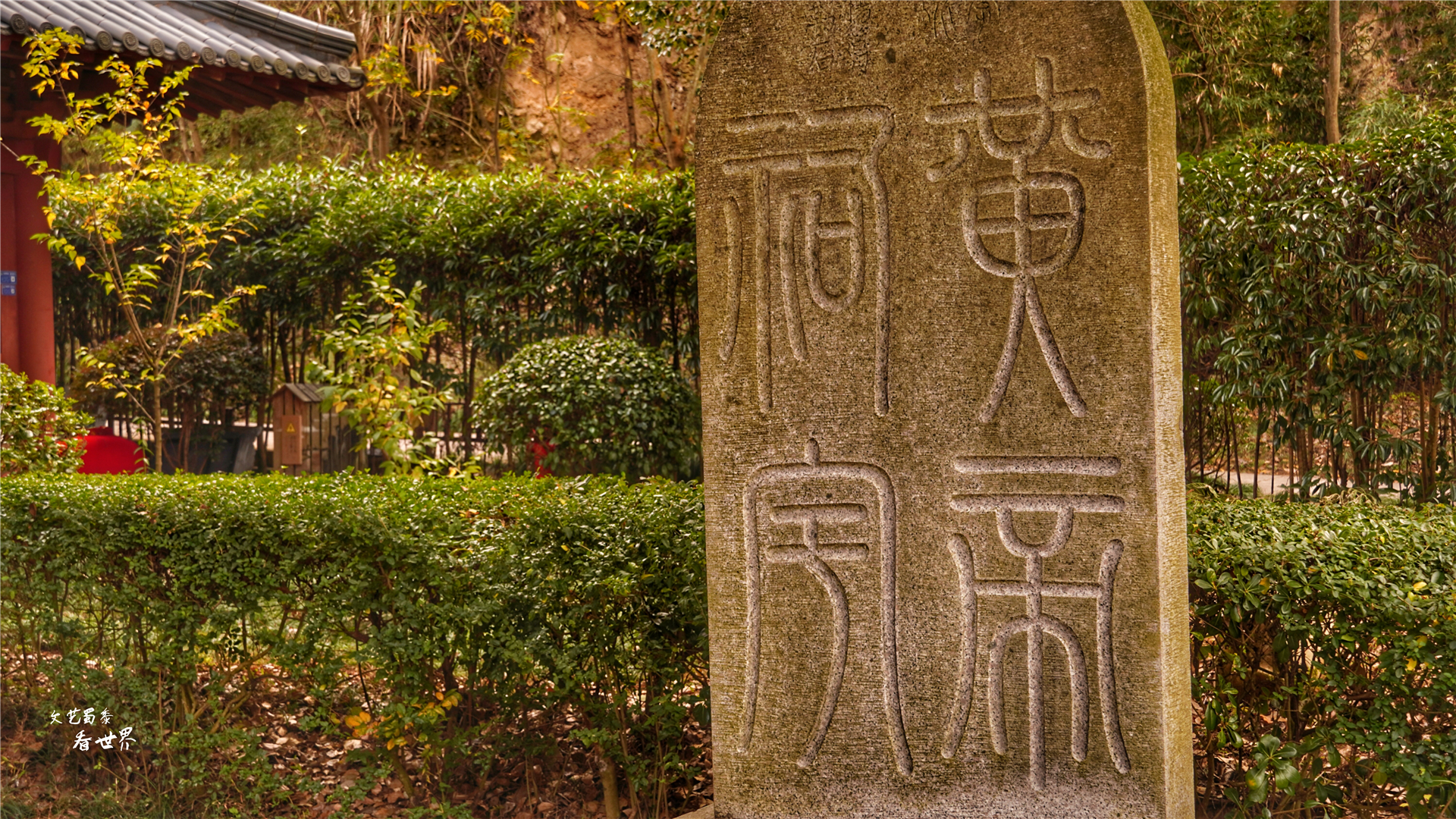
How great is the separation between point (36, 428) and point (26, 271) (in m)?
2.92

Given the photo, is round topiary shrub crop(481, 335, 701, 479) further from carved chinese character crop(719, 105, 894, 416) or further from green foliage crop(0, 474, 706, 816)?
carved chinese character crop(719, 105, 894, 416)

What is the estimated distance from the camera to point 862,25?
248 centimetres

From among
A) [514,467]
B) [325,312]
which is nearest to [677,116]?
[325,312]

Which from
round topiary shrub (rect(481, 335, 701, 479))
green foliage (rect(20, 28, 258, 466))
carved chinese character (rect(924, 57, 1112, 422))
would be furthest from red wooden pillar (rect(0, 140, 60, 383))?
carved chinese character (rect(924, 57, 1112, 422))

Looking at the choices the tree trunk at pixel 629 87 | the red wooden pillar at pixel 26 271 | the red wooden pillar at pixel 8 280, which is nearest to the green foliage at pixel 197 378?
the red wooden pillar at pixel 26 271

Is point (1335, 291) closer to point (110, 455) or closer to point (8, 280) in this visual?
point (110, 455)

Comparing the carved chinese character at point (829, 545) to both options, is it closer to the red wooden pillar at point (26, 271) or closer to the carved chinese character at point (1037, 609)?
the carved chinese character at point (1037, 609)

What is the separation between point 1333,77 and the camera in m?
8.45

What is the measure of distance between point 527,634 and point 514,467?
3265 mm

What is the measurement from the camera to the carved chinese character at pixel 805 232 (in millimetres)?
2479

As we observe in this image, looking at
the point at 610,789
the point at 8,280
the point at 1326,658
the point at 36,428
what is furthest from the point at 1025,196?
the point at 8,280

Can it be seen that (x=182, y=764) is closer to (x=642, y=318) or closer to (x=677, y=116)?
(x=642, y=318)

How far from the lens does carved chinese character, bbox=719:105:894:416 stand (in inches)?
97.6

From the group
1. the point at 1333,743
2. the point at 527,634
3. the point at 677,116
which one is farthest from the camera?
the point at 677,116
